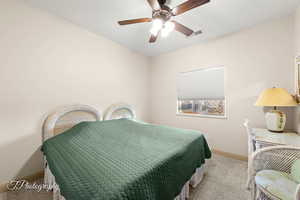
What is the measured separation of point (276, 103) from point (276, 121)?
0.30 m

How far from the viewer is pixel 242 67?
237 cm

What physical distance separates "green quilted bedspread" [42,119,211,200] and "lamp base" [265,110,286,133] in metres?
1.06

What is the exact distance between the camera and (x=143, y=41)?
9.29 ft

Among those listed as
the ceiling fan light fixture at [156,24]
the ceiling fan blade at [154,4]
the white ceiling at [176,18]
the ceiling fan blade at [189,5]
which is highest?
the white ceiling at [176,18]

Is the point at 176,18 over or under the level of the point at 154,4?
over

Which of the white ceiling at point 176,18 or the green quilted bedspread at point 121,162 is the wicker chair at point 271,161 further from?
the white ceiling at point 176,18

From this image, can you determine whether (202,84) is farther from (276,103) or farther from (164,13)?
(164,13)

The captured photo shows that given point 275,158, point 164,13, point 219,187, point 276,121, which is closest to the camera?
point 275,158

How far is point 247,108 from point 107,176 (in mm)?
2690

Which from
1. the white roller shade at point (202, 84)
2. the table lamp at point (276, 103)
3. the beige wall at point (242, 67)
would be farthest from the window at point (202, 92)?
the table lamp at point (276, 103)

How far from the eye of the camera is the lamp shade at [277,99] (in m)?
1.66

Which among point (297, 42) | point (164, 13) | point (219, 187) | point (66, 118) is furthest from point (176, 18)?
Answer: point (219, 187)

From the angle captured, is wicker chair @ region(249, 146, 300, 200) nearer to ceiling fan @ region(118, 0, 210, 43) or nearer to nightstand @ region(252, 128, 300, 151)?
nightstand @ region(252, 128, 300, 151)

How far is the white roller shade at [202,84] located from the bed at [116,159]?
1.38m
